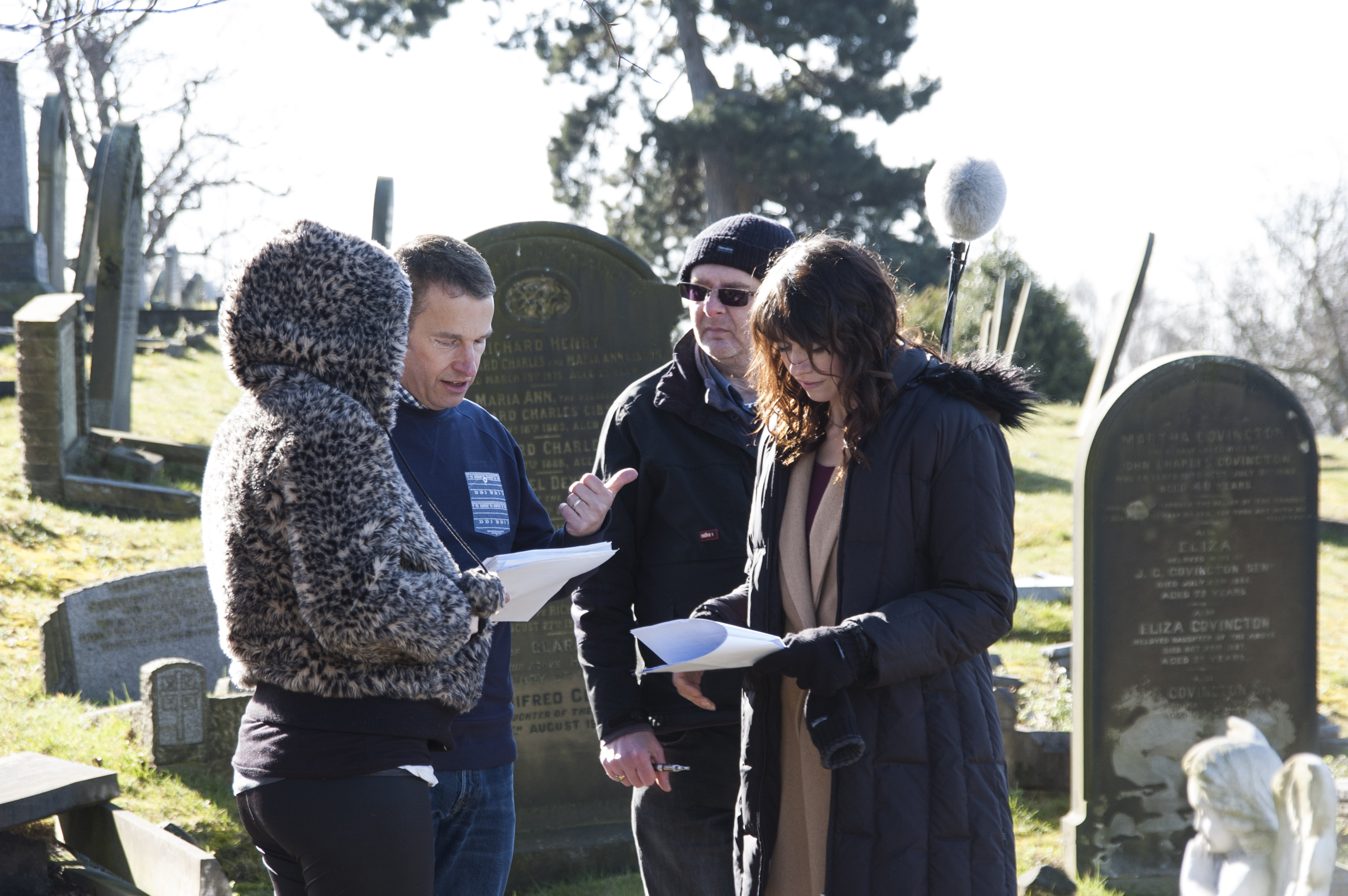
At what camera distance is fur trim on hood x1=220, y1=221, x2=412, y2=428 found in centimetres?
168

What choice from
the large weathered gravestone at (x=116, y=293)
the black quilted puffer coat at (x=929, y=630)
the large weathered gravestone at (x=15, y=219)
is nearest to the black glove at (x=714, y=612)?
Result: the black quilted puffer coat at (x=929, y=630)

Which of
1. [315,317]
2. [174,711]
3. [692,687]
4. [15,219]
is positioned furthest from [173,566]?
[15,219]

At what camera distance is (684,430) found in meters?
2.73

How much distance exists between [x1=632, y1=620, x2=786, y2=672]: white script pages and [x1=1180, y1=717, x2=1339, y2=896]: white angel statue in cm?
169

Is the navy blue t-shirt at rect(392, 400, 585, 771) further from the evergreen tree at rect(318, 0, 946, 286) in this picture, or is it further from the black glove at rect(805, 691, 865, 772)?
the evergreen tree at rect(318, 0, 946, 286)

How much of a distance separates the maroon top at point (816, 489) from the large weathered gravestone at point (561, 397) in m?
2.44

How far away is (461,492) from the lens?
2.16 metres

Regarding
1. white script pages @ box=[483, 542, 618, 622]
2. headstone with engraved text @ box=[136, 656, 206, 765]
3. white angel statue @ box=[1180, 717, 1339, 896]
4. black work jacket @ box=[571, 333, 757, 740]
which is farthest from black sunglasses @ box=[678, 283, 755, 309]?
headstone with engraved text @ box=[136, 656, 206, 765]

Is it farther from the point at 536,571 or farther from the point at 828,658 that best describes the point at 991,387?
the point at 536,571

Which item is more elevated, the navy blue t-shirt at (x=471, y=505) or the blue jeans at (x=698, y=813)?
the navy blue t-shirt at (x=471, y=505)

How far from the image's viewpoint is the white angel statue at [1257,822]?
270 centimetres

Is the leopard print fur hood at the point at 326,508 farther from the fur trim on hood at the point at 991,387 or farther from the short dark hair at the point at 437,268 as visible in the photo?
the fur trim on hood at the point at 991,387

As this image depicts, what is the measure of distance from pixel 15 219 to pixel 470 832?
1790 centimetres

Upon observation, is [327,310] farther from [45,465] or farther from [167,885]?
[45,465]
